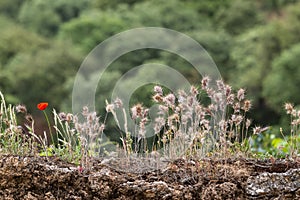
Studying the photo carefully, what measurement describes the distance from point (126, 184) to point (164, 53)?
41562 millimetres

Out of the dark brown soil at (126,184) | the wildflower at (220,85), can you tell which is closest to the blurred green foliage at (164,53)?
the wildflower at (220,85)

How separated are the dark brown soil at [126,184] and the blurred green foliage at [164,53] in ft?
89.3

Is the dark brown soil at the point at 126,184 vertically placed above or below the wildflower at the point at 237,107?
below

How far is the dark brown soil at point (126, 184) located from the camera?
3.98 meters

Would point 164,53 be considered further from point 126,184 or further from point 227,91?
point 126,184

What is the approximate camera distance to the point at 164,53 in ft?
149

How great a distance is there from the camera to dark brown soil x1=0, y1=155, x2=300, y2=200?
398 cm

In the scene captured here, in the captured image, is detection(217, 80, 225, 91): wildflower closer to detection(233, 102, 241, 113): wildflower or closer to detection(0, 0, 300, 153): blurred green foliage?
detection(233, 102, 241, 113): wildflower

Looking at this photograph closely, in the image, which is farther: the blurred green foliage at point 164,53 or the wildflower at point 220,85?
the blurred green foliage at point 164,53

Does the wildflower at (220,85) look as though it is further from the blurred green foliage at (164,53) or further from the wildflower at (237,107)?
the blurred green foliage at (164,53)

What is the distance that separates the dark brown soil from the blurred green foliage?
89.3 ft

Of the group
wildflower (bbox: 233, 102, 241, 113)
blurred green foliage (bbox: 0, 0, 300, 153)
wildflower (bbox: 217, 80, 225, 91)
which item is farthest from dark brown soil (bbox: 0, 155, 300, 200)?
blurred green foliage (bbox: 0, 0, 300, 153)

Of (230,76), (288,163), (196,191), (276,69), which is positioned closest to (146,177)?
(196,191)

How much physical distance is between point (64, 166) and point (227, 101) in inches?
51.2
